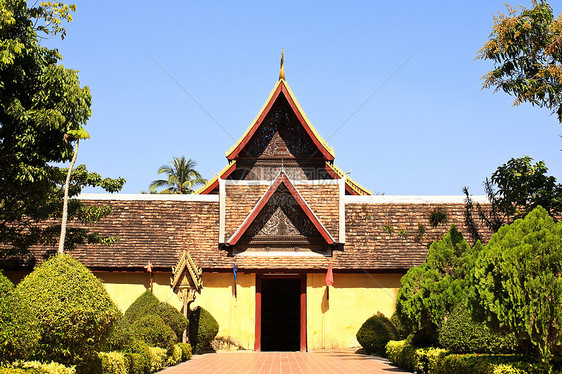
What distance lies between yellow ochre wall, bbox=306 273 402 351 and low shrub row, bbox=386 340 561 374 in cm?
426

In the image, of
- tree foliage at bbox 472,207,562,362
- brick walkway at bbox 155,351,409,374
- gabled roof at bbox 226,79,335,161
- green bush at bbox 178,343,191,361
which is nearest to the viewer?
tree foliage at bbox 472,207,562,362

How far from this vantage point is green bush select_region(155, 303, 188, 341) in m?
15.9

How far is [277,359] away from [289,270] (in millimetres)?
3413

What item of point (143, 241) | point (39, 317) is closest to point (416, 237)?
point (143, 241)

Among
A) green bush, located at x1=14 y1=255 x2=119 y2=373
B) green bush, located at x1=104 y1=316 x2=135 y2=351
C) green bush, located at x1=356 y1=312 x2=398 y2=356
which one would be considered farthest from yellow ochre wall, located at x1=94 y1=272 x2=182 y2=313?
green bush, located at x1=14 y1=255 x2=119 y2=373

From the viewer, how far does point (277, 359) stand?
1688 centimetres

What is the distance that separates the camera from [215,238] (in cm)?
2036

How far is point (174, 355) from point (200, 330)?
3.47 meters

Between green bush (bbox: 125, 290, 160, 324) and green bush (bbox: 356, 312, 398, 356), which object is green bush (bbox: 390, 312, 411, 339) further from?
green bush (bbox: 125, 290, 160, 324)

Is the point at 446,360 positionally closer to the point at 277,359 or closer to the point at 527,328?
the point at 527,328

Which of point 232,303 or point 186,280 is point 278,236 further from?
point 186,280

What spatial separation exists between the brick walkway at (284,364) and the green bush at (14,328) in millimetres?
5074

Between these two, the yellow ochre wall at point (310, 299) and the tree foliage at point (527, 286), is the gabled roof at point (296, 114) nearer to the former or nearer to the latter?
the yellow ochre wall at point (310, 299)

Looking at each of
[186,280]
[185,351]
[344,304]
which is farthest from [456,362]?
[186,280]
